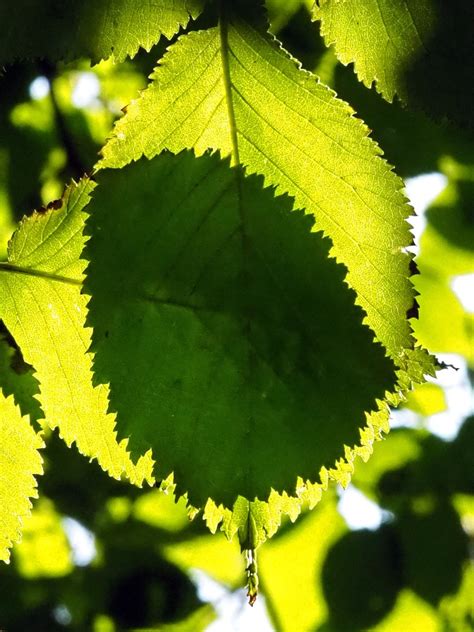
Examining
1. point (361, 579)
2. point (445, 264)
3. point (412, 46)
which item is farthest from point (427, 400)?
point (412, 46)

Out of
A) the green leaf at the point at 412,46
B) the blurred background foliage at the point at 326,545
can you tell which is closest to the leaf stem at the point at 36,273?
the green leaf at the point at 412,46

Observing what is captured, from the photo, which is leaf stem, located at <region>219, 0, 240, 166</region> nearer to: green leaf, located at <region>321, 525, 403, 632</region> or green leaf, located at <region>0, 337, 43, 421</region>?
green leaf, located at <region>0, 337, 43, 421</region>

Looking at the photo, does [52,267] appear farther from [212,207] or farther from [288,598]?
[288,598]

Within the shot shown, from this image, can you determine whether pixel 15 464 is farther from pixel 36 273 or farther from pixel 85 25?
pixel 85 25

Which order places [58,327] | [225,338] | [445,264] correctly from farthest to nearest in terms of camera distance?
[445,264] < [58,327] < [225,338]

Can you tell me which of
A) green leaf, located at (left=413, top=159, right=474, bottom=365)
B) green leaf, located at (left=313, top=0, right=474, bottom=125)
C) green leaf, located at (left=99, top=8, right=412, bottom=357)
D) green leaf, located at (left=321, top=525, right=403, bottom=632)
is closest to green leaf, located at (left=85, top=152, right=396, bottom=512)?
green leaf, located at (left=99, top=8, right=412, bottom=357)

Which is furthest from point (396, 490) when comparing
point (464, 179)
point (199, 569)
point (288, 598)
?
point (464, 179)

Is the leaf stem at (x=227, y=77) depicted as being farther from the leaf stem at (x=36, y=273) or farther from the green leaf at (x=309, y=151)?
the leaf stem at (x=36, y=273)
